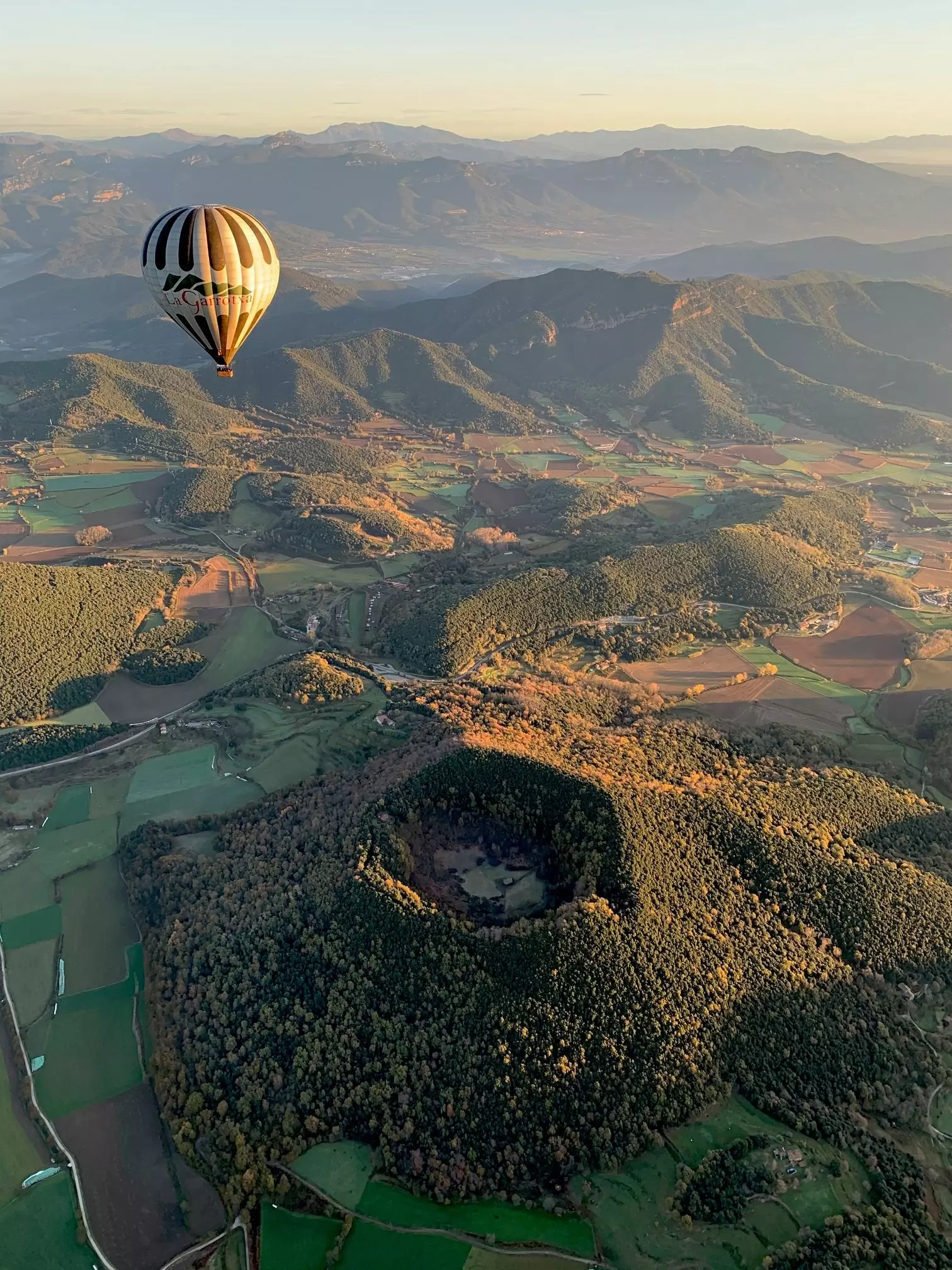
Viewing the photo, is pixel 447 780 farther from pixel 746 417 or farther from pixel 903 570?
pixel 746 417

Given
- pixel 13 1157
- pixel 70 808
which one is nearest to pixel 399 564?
pixel 70 808

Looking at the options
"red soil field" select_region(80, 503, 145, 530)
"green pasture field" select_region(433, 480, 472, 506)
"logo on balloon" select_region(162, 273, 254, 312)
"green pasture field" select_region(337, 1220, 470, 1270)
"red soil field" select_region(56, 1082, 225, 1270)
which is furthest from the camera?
"green pasture field" select_region(433, 480, 472, 506)

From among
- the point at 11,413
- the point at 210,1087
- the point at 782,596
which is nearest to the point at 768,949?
the point at 210,1087

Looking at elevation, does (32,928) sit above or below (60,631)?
below

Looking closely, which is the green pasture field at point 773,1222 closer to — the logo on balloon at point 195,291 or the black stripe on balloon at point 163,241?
the logo on balloon at point 195,291

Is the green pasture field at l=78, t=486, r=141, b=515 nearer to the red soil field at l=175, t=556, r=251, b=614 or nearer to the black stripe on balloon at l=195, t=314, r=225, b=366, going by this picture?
the red soil field at l=175, t=556, r=251, b=614

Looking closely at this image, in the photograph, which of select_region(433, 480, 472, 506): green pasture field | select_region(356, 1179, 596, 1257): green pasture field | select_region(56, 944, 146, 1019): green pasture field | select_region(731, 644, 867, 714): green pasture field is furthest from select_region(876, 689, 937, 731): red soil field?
select_region(433, 480, 472, 506): green pasture field

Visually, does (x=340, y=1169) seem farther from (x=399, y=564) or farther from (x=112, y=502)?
(x=112, y=502)
